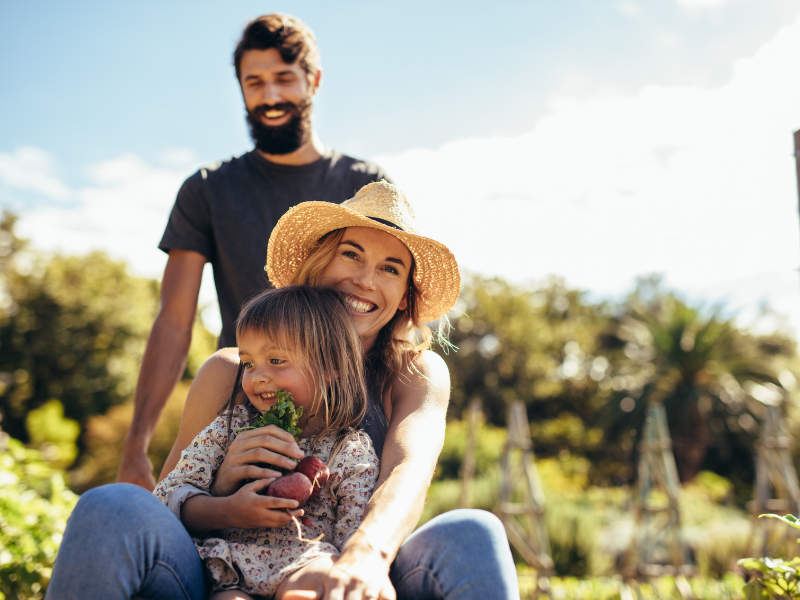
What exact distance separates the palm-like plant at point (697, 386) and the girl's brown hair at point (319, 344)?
1515 centimetres

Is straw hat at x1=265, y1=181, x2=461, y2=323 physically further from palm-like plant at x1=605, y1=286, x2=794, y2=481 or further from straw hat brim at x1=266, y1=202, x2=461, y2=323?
palm-like plant at x1=605, y1=286, x2=794, y2=481

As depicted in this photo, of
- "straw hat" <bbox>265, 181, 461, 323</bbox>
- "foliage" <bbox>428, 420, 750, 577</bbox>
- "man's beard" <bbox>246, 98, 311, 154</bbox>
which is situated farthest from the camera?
"foliage" <bbox>428, 420, 750, 577</bbox>

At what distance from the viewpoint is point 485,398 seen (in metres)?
26.1

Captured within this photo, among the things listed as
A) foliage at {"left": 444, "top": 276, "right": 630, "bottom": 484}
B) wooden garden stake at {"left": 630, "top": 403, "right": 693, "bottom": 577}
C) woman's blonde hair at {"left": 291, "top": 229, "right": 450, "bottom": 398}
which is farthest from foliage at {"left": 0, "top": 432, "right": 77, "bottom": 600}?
foliage at {"left": 444, "top": 276, "right": 630, "bottom": 484}

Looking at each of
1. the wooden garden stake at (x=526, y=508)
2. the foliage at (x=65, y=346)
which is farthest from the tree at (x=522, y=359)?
the wooden garden stake at (x=526, y=508)

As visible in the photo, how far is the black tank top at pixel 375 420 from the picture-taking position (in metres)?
1.89

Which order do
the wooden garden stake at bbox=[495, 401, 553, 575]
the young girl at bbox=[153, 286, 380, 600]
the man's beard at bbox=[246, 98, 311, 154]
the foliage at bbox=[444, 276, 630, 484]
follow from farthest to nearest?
the foliage at bbox=[444, 276, 630, 484], the wooden garden stake at bbox=[495, 401, 553, 575], the man's beard at bbox=[246, 98, 311, 154], the young girl at bbox=[153, 286, 380, 600]

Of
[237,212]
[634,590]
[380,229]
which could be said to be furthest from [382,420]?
[634,590]

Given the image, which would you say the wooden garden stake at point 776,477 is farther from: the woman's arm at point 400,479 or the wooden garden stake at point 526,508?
the woman's arm at point 400,479

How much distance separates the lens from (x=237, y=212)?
2.88 meters

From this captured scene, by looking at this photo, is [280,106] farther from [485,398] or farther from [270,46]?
[485,398]

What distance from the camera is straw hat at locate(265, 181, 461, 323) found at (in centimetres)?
219

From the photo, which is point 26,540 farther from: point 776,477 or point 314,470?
point 776,477

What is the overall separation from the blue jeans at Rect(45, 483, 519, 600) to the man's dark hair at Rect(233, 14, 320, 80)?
87.0 inches
